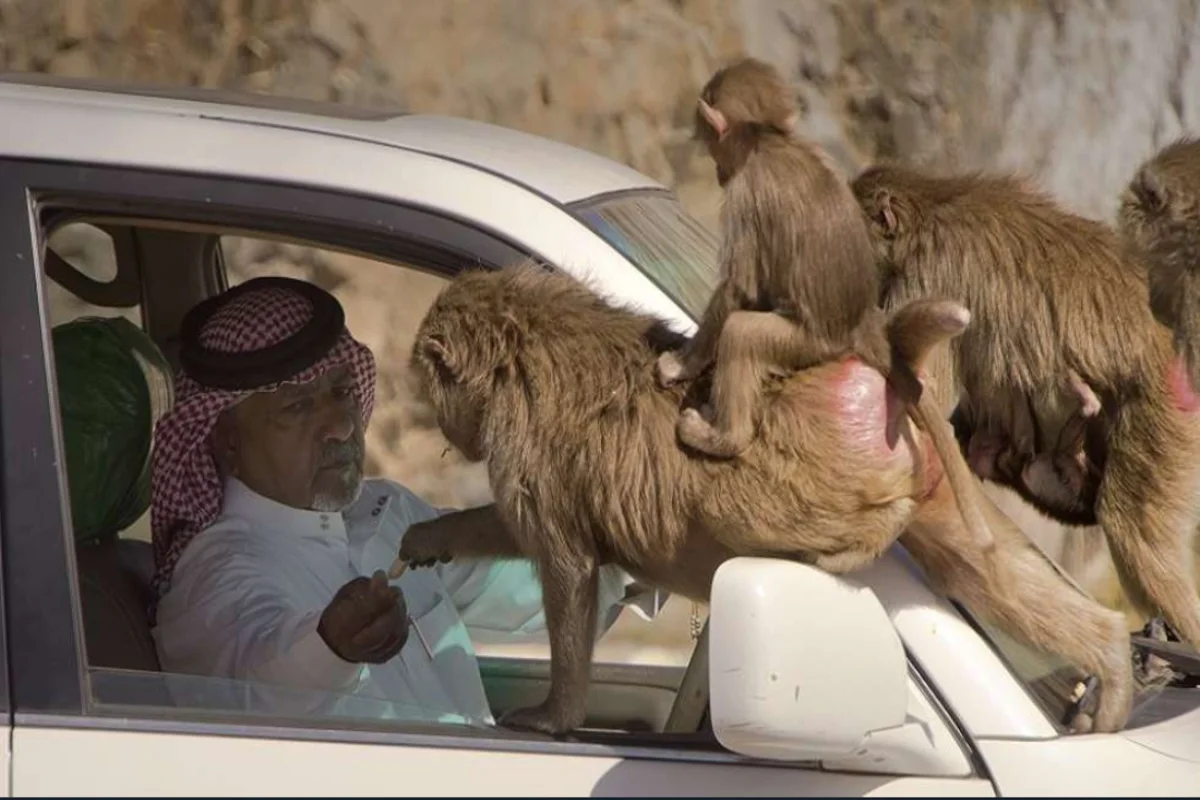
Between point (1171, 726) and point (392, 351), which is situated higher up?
point (1171, 726)

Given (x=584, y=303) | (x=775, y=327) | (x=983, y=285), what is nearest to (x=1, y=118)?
(x=584, y=303)

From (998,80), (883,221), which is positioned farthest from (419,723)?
(998,80)

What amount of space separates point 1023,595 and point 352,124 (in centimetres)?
113

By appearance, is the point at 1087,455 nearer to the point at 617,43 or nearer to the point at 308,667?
the point at 308,667

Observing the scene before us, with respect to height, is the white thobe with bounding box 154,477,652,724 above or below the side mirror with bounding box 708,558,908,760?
below

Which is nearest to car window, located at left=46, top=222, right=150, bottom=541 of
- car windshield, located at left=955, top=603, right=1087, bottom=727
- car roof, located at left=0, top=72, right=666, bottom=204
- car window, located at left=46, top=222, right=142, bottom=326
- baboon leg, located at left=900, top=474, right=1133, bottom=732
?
car window, located at left=46, top=222, right=142, bottom=326

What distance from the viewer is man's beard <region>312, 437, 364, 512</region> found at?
10.3ft

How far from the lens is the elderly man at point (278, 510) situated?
9.21ft

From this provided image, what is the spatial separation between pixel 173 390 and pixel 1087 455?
1706mm

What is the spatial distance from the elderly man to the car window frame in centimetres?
43

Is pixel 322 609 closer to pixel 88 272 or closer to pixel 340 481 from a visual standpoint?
pixel 340 481

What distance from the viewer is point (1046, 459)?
11.6 ft

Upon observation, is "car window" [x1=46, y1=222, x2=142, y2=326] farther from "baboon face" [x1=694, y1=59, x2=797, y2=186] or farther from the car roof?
"baboon face" [x1=694, y1=59, x2=797, y2=186]

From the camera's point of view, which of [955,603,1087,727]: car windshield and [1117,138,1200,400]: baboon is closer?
[955,603,1087,727]: car windshield
